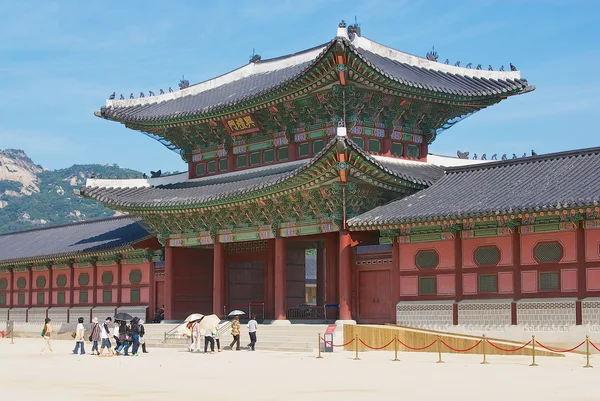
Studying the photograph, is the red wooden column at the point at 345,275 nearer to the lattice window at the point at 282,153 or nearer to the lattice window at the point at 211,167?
the lattice window at the point at 282,153

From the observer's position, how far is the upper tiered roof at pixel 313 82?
123ft

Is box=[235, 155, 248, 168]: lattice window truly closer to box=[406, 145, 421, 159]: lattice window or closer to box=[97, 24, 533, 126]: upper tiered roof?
box=[97, 24, 533, 126]: upper tiered roof

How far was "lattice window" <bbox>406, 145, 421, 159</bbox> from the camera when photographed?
138 feet

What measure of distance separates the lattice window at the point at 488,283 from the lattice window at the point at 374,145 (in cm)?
856

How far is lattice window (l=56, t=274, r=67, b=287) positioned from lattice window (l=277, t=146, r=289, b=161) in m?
18.0

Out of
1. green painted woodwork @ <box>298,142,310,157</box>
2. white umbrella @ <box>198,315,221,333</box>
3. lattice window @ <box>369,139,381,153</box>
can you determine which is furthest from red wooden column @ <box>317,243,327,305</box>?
white umbrella @ <box>198,315,221,333</box>

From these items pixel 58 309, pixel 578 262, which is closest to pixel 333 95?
pixel 578 262

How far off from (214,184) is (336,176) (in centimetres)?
1005

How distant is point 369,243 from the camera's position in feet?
128

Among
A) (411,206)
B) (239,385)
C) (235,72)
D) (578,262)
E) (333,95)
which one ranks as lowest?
(239,385)

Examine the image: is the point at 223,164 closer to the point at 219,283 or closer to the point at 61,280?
the point at 219,283

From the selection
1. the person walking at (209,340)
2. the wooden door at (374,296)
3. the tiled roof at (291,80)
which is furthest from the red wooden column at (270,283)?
the person walking at (209,340)

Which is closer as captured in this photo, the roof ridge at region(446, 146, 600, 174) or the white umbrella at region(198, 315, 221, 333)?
the roof ridge at region(446, 146, 600, 174)

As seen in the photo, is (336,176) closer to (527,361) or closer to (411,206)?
(411,206)
